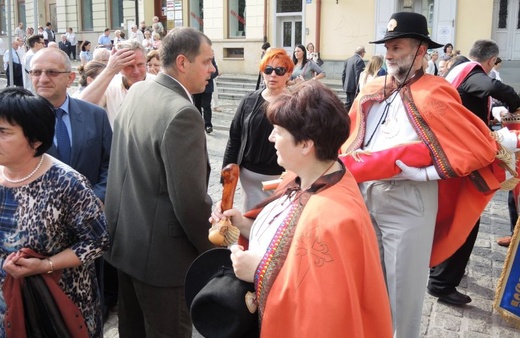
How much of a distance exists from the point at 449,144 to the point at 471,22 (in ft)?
50.7

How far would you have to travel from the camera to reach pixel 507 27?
55.6ft

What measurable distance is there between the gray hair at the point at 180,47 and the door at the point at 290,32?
57.9 feet

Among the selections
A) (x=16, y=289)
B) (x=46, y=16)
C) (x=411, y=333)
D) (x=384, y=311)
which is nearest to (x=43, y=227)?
(x=16, y=289)

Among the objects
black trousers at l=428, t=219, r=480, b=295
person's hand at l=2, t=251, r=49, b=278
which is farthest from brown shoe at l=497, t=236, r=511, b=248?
person's hand at l=2, t=251, r=49, b=278

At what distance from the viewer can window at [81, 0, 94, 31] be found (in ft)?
90.6

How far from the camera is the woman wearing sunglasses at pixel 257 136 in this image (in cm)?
413

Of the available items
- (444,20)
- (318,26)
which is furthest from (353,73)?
(318,26)

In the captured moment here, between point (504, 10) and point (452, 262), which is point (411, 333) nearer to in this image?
point (452, 262)

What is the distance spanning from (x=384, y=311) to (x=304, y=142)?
0.66 metres

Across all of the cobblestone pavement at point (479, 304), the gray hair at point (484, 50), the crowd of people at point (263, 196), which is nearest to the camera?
the crowd of people at point (263, 196)

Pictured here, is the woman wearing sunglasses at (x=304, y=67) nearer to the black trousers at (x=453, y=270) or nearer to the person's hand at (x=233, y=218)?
the black trousers at (x=453, y=270)

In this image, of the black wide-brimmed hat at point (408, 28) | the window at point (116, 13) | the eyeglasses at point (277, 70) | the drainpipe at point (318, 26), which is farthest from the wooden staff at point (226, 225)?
the window at point (116, 13)

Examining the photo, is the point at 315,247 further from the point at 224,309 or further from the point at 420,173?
the point at 420,173

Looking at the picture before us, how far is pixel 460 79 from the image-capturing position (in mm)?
4391
